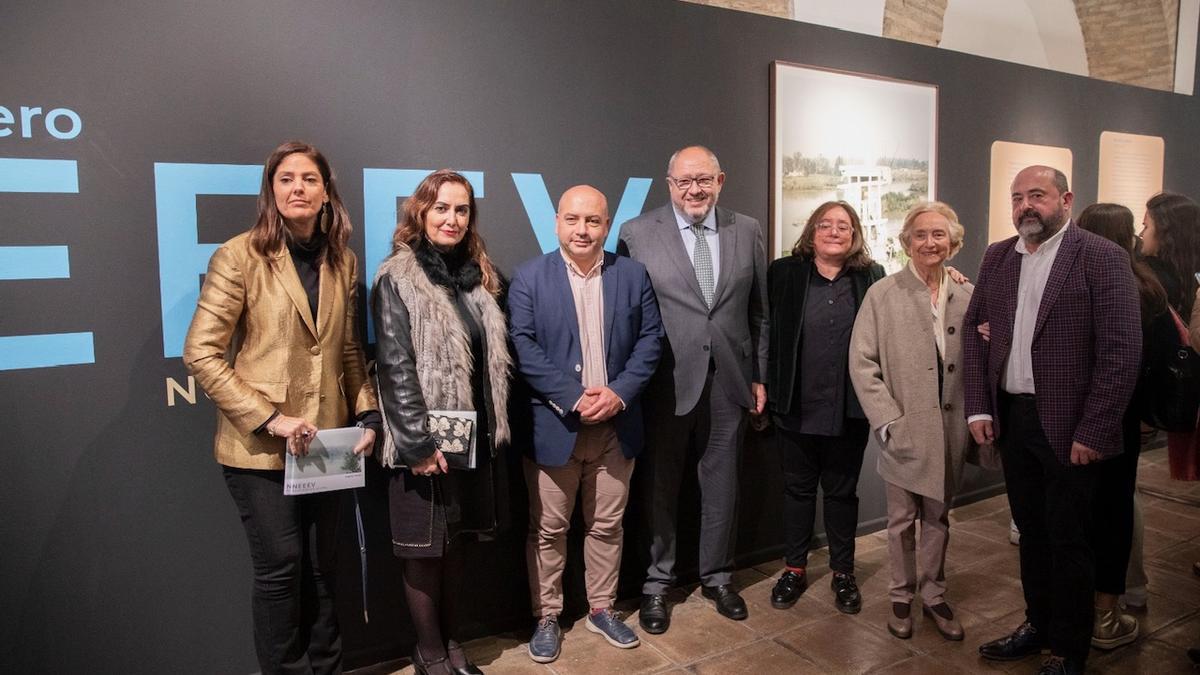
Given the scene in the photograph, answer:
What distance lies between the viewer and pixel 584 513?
3.27m

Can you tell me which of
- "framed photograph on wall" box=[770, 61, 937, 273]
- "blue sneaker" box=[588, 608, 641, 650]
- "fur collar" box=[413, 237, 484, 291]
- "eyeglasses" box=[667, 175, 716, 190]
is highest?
"framed photograph on wall" box=[770, 61, 937, 273]

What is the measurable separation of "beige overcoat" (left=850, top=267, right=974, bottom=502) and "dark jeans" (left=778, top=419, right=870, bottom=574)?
25 centimetres

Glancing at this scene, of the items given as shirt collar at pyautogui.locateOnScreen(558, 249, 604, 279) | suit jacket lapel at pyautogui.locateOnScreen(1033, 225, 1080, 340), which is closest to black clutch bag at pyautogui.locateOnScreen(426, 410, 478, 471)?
shirt collar at pyautogui.locateOnScreen(558, 249, 604, 279)

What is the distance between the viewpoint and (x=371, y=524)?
308 cm

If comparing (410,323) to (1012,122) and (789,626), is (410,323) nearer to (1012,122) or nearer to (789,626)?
(789,626)

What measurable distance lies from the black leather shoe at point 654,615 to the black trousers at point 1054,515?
56.3 inches

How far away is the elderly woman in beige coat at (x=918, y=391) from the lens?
3145mm

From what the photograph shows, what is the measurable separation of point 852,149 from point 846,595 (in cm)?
236

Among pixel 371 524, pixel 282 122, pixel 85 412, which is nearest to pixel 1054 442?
pixel 371 524

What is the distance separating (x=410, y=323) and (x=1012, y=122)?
4.34 m

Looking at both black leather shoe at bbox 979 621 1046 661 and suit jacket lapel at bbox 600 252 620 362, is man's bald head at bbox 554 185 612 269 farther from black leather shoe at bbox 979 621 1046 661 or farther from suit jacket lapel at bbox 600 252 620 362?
black leather shoe at bbox 979 621 1046 661

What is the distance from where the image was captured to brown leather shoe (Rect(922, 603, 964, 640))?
3250 millimetres

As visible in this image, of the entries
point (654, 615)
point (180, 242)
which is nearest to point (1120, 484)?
point (654, 615)

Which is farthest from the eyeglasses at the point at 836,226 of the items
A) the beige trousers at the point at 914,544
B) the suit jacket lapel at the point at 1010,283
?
the beige trousers at the point at 914,544
